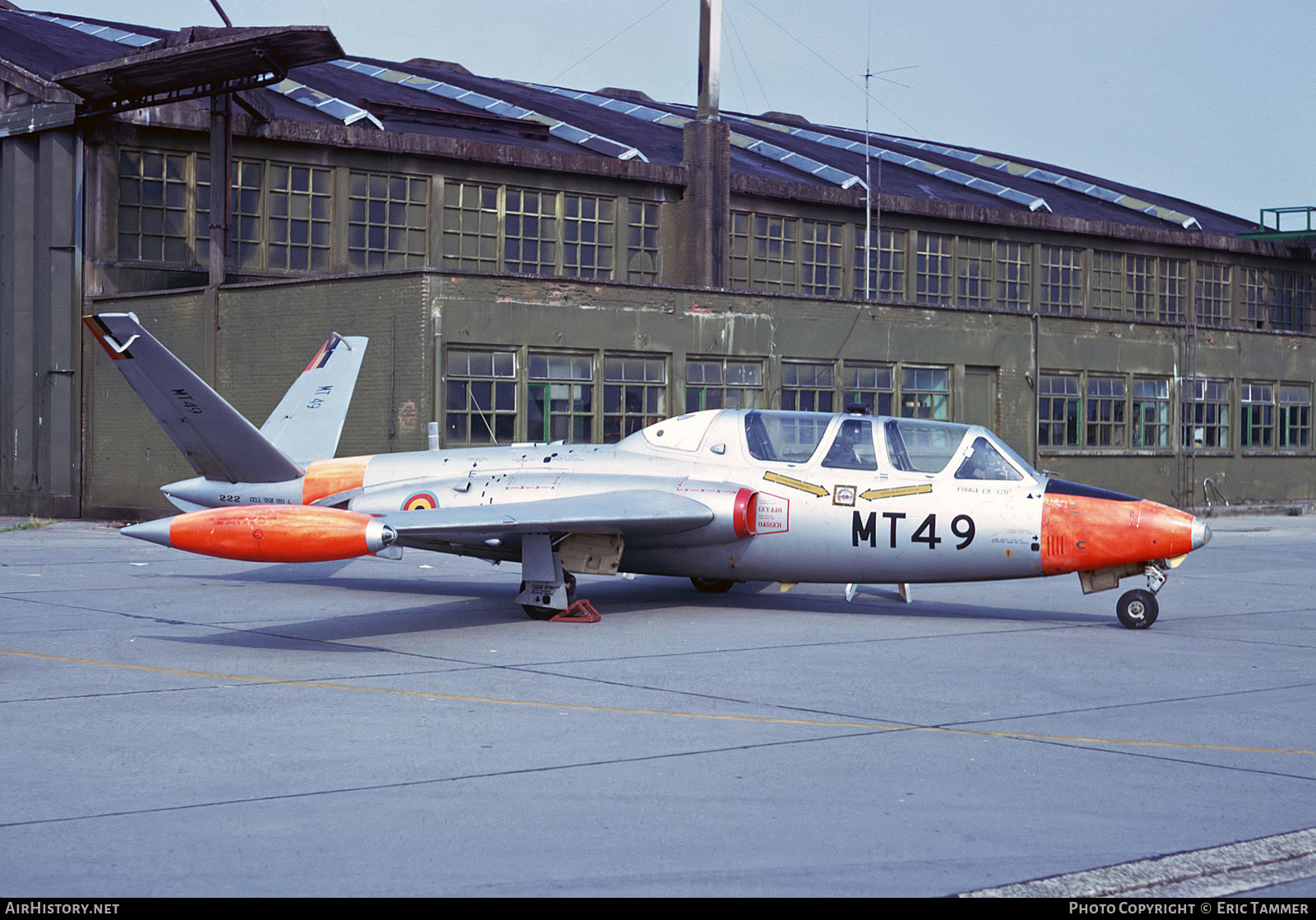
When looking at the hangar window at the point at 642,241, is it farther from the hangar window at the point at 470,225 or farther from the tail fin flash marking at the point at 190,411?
the tail fin flash marking at the point at 190,411

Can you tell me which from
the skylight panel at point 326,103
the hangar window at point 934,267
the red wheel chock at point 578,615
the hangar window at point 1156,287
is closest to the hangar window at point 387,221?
the skylight panel at point 326,103

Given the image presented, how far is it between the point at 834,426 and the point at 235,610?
6.48 metres

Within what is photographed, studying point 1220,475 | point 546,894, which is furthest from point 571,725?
point 1220,475

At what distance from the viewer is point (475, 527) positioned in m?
12.8

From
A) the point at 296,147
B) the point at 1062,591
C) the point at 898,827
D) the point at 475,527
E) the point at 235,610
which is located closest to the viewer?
the point at 898,827

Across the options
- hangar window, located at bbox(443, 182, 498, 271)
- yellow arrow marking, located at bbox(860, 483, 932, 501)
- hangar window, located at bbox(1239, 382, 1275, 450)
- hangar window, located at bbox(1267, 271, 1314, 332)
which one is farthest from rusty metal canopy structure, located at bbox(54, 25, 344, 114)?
hangar window, located at bbox(1267, 271, 1314, 332)

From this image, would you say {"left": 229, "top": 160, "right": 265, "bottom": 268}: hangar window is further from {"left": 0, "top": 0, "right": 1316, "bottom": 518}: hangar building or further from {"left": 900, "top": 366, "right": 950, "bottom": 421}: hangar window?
{"left": 900, "top": 366, "right": 950, "bottom": 421}: hangar window

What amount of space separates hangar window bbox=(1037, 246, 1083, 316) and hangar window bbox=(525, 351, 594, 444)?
21.0 m

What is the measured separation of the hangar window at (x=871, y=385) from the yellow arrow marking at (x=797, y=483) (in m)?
16.7

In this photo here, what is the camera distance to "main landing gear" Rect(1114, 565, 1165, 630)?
1304cm

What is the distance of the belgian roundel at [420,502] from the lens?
1488 centimetres

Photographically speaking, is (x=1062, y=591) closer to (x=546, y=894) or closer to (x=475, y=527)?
(x=475, y=527)

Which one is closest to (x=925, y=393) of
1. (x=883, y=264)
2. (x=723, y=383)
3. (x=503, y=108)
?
(x=723, y=383)

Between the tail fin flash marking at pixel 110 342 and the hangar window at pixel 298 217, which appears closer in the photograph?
the tail fin flash marking at pixel 110 342
